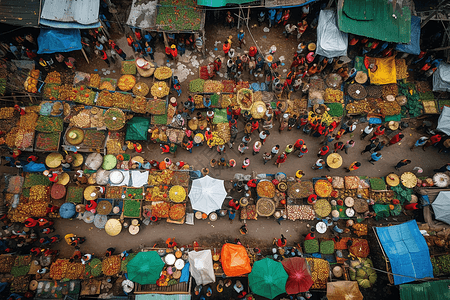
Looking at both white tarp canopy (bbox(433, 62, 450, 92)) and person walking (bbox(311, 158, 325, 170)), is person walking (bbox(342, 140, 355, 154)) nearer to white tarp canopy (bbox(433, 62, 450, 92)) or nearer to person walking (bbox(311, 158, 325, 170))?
person walking (bbox(311, 158, 325, 170))

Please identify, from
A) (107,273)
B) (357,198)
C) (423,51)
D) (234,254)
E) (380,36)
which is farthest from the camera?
(423,51)

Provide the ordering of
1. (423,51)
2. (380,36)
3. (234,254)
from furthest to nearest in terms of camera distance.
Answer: (423,51), (380,36), (234,254)

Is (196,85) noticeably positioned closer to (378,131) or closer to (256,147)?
(256,147)

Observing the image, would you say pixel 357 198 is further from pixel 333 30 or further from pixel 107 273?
pixel 107 273

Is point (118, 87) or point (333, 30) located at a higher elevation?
Answer: point (333, 30)

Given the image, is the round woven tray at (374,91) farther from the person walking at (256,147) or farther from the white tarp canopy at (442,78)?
the person walking at (256,147)

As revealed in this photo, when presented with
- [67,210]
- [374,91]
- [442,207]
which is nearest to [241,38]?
[374,91]

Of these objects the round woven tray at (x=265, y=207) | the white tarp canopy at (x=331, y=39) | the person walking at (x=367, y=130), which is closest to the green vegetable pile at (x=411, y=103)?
the person walking at (x=367, y=130)

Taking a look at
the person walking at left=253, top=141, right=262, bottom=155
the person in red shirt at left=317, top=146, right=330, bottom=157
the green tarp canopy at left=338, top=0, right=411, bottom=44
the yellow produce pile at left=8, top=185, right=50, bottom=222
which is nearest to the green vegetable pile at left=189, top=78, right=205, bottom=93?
the person walking at left=253, top=141, right=262, bottom=155

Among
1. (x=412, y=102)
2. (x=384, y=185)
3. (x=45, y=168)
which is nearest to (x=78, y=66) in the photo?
(x=45, y=168)
